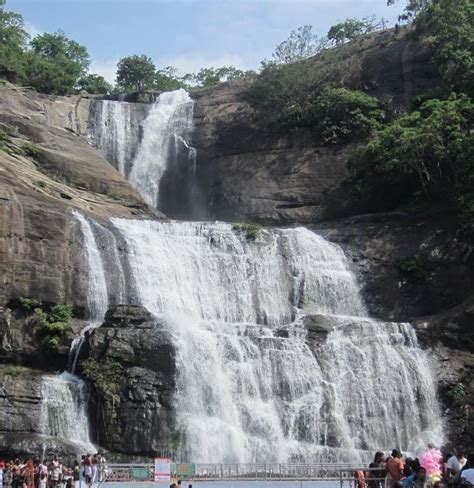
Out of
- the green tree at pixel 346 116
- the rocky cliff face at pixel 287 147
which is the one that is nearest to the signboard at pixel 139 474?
the rocky cliff face at pixel 287 147

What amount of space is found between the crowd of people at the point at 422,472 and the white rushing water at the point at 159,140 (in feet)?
124

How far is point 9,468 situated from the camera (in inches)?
965

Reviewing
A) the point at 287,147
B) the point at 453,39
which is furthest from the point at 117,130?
the point at 453,39

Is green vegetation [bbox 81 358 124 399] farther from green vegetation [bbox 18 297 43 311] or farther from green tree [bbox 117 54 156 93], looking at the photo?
green tree [bbox 117 54 156 93]

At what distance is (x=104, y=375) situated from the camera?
29.9 meters

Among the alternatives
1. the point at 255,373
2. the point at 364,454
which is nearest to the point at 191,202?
the point at 255,373

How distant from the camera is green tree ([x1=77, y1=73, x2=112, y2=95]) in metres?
73.4

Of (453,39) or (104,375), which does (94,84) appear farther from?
(104,375)

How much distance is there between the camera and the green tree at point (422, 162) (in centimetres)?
4144

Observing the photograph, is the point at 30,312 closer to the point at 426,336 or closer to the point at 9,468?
the point at 9,468

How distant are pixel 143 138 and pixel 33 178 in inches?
726

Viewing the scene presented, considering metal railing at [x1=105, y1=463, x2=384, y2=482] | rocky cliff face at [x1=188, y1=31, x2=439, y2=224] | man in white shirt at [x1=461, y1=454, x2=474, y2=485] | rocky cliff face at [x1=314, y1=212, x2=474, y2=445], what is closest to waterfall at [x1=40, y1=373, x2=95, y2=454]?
metal railing at [x1=105, y1=463, x2=384, y2=482]

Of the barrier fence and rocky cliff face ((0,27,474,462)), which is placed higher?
rocky cliff face ((0,27,474,462))

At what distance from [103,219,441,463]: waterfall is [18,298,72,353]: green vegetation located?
3967 millimetres
